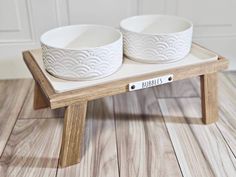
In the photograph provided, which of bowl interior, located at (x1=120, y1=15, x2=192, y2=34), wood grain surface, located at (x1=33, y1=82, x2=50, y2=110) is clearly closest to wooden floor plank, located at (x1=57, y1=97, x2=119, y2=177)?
wood grain surface, located at (x1=33, y1=82, x2=50, y2=110)

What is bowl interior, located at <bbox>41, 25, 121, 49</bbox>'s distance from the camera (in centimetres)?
82

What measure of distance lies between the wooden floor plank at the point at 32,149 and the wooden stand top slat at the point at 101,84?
0.17 meters

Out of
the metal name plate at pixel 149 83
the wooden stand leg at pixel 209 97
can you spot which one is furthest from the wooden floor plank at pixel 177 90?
the metal name plate at pixel 149 83

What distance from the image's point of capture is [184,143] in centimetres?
80

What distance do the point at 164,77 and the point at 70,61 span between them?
22 cm

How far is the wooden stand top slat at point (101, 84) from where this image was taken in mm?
660

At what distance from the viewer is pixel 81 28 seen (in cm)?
85

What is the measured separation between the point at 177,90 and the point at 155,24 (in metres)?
0.25

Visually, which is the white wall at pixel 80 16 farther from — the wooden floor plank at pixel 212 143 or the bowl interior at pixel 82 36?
the wooden floor plank at pixel 212 143

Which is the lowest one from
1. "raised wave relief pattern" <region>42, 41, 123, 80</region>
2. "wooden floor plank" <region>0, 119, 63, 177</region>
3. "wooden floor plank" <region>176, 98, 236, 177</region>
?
"wooden floor plank" <region>176, 98, 236, 177</region>

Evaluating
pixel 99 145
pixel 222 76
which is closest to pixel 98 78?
pixel 99 145

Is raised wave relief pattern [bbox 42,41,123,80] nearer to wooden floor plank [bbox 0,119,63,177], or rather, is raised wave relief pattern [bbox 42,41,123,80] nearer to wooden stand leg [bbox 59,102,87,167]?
wooden stand leg [bbox 59,102,87,167]

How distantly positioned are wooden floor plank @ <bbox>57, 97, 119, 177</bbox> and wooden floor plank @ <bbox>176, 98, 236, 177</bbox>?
22 centimetres

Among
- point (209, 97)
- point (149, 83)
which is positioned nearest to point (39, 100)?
point (149, 83)
